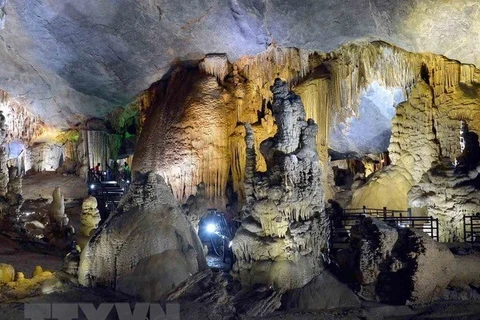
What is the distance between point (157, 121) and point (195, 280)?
10.1 meters

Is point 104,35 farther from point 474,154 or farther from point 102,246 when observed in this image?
point 474,154

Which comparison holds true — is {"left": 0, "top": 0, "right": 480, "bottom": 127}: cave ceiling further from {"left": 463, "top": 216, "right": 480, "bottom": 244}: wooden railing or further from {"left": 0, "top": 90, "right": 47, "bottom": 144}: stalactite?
{"left": 463, "top": 216, "right": 480, "bottom": 244}: wooden railing

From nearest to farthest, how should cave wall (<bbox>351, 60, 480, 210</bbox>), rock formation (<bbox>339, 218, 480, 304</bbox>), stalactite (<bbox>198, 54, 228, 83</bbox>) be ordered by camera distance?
rock formation (<bbox>339, 218, 480, 304</bbox>) < cave wall (<bbox>351, 60, 480, 210</bbox>) < stalactite (<bbox>198, 54, 228, 83</bbox>)

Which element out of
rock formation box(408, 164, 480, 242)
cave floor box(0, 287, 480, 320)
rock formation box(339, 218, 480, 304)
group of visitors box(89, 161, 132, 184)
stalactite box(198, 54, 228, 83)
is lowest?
cave floor box(0, 287, 480, 320)

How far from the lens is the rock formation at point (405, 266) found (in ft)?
28.8

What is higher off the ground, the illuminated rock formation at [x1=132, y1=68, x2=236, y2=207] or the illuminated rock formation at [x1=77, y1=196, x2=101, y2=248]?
the illuminated rock formation at [x1=132, y1=68, x2=236, y2=207]

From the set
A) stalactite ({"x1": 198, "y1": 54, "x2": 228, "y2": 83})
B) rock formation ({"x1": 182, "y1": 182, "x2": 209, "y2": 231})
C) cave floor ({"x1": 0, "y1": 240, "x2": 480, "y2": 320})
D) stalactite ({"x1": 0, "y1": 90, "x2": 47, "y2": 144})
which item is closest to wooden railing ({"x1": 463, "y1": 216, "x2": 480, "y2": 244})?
cave floor ({"x1": 0, "y1": 240, "x2": 480, "y2": 320})

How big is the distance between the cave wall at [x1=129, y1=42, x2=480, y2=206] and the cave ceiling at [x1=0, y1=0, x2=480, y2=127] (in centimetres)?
87

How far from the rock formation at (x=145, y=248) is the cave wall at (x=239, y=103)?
21.2 ft

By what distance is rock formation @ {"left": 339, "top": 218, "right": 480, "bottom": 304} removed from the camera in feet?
28.8

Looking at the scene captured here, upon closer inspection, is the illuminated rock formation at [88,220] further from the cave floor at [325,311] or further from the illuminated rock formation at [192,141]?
the cave floor at [325,311]

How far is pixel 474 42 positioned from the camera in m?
13.4

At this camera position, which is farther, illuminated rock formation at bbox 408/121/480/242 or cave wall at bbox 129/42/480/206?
cave wall at bbox 129/42/480/206

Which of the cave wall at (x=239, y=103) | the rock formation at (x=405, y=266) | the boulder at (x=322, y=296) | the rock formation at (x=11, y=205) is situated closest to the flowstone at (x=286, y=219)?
the boulder at (x=322, y=296)
